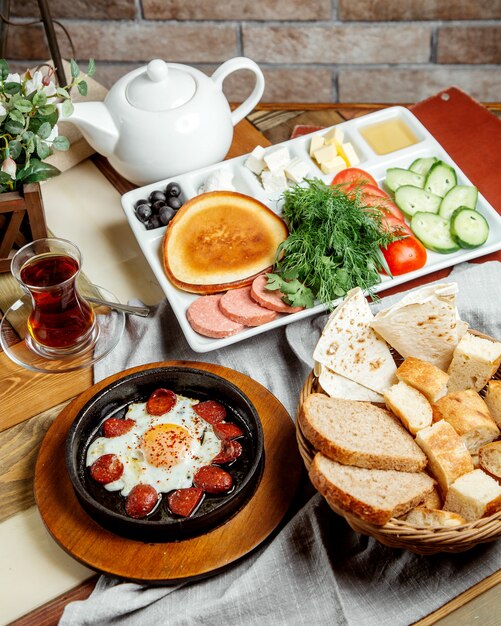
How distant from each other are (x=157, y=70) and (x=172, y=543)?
124 centimetres

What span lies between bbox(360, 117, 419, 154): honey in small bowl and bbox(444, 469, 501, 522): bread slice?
123 centimetres

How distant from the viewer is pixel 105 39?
3178 millimetres

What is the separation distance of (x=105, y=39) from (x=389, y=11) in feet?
3.77

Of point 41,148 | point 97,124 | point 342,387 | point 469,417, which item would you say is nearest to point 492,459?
point 469,417

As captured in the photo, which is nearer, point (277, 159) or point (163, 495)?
point (163, 495)

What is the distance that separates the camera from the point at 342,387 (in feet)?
4.95

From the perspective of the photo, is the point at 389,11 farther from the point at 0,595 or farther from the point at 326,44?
the point at 0,595

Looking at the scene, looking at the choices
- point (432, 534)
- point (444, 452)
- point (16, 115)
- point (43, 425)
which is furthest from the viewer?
point (16, 115)

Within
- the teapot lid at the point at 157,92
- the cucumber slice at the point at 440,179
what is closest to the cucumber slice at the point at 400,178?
the cucumber slice at the point at 440,179

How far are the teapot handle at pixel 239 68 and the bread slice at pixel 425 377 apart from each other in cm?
108

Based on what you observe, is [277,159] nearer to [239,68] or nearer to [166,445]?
[239,68]

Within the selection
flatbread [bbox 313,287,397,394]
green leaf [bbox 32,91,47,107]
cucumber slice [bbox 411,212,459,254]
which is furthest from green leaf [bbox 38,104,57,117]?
cucumber slice [bbox 411,212,459,254]

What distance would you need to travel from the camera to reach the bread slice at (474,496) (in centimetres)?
127

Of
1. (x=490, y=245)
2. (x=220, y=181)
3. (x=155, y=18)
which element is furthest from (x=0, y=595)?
(x=155, y=18)
